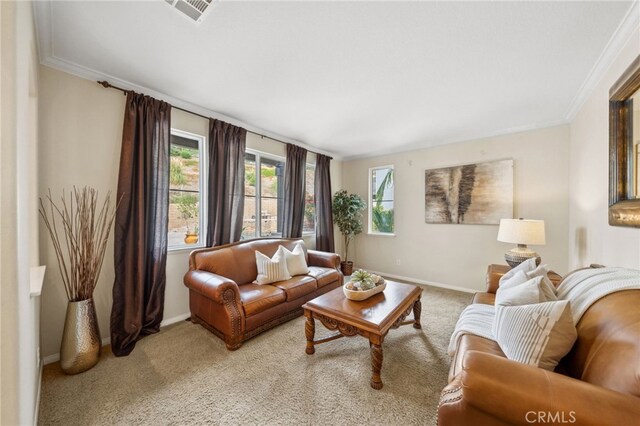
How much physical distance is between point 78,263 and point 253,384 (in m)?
1.70

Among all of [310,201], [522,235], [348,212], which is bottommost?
[522,235]

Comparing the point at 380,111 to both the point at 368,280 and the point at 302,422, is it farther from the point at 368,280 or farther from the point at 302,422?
the point at 302,422

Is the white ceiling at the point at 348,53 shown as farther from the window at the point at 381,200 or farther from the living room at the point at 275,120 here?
the window at the point at 381,200

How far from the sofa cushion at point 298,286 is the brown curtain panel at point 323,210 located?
1.53 m

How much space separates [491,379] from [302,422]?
1.10m

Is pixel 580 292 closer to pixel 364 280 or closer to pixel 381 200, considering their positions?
pixel 364 280

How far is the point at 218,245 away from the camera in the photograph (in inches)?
118

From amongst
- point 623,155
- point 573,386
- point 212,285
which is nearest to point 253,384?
point 212,285

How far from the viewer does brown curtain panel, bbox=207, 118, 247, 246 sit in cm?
296

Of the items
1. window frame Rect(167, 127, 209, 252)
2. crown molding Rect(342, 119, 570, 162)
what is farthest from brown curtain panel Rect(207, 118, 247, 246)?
crown molding Rect(342, 119, 570, 162)

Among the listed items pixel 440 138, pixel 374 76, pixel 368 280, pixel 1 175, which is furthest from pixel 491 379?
pixel 440 138

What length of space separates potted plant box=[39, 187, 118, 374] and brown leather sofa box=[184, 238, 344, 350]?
0.76 m

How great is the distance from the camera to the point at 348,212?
4.59 meters

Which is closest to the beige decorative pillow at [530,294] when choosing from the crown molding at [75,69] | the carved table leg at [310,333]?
the carved table leg at [310,333]
